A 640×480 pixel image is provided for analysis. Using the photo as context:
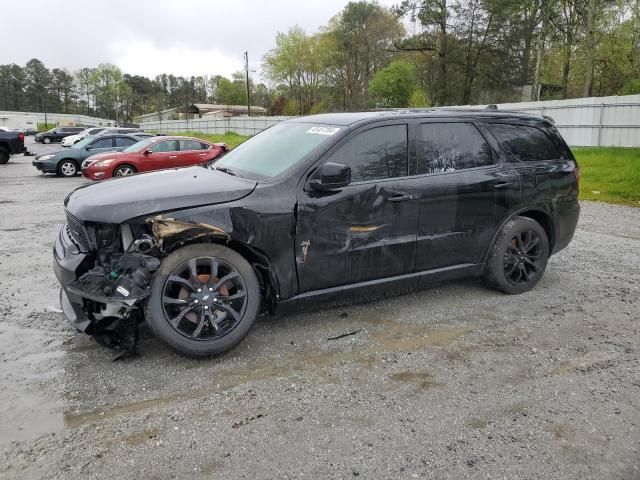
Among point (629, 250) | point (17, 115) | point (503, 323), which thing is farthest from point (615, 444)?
point (17, 115)

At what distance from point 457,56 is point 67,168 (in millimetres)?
35164

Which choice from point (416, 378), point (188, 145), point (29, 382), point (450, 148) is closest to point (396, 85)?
point (188, 145)

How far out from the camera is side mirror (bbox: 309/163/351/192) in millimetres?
3732

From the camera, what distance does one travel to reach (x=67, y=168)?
17609mm

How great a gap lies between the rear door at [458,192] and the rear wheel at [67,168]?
16.4 meters

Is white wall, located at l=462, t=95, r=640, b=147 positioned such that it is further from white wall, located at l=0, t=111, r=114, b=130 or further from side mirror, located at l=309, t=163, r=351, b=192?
white wall, located at l=0, t=111, r=114, b=130

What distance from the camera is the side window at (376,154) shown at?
409cm

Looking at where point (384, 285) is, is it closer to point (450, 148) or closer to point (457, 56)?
point (450, 148)

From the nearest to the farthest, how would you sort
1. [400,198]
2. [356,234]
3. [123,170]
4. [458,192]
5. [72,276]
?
[72,276] < [356,234] < [400,198] < [458,192] < [123,170]

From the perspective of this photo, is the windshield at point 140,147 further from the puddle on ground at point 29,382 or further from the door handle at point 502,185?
the door handle at point 502,185

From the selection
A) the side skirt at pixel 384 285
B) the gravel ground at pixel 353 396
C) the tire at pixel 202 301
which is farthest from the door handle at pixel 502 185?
the tire at pixel 202 301

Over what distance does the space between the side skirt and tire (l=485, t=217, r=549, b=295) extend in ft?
0.69

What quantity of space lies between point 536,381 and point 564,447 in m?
0.71

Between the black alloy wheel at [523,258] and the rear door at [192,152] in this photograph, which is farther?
the rear door at [192,152]
